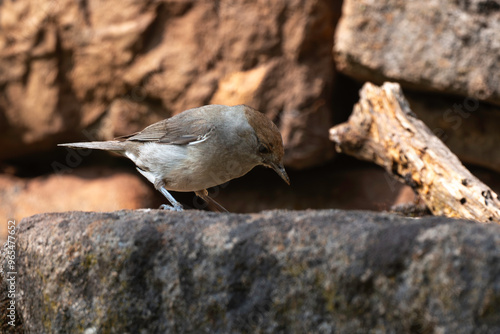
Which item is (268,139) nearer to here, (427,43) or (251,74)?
(251,74)

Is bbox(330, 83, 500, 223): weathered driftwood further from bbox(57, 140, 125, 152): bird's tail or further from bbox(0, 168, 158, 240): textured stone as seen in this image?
bbox(0, 168, 158, 240): textured stone

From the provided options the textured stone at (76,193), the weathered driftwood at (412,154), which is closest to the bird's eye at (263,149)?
the weathered driftwood at (412,154)

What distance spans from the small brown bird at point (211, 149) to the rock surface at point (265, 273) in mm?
1097

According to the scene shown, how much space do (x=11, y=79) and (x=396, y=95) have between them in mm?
4670

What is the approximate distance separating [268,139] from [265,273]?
1475mm

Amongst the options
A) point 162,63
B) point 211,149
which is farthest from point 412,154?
point 162,63

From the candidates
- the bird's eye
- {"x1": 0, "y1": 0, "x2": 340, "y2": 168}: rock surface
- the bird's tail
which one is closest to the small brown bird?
the bird's eye

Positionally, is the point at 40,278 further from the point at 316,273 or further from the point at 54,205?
the point at 54,205

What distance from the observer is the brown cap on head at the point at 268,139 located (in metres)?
3.58

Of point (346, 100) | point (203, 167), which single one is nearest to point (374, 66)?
point (346, 100)

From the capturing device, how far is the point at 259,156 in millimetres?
3668

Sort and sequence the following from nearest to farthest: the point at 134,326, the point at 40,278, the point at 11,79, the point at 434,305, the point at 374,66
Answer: the point at 434,305, the point at 134,326, the point at 40,278, the point at 374,66, the point at 11,79

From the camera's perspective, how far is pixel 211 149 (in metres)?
3.69

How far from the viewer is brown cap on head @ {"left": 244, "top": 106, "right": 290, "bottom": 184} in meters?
3.58
